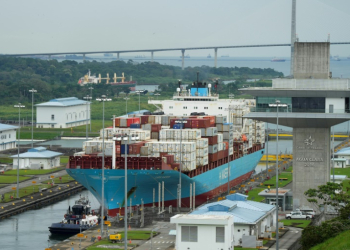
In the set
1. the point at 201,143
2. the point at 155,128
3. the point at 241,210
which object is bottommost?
the point at 241,210

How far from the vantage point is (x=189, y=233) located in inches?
1809

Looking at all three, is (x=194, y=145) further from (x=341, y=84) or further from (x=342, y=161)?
(x=342, y=161)

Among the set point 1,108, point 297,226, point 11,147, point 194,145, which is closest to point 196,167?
point 194,145

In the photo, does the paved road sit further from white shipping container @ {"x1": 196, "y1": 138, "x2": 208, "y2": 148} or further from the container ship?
white shipping container @ {"x1": 196, "y1": 138, "x2": 208, "y2": 148}

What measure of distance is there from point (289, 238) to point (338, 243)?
1109cm

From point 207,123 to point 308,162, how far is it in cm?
1681

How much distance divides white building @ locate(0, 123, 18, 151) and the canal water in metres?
45.1

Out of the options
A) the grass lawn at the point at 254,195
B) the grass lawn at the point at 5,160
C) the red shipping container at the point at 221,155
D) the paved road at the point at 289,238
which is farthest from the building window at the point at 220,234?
the grass lawn at the point at 5,160

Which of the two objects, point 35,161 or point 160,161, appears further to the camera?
point 35,161

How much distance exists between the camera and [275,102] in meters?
62.4

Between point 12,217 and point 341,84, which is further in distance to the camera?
point 12,217

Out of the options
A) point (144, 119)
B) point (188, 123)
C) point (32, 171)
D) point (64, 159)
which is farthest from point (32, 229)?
point (64, 159)

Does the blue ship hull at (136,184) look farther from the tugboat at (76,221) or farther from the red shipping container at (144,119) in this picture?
the red shipping container at (144,119)

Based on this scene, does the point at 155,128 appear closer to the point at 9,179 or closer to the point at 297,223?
the point at 9,179
